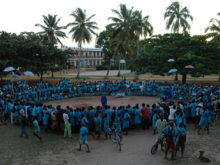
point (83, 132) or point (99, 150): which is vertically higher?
point (83, 132)

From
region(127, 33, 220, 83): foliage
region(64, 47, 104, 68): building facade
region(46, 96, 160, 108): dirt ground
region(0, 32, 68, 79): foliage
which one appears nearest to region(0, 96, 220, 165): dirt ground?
region(46, 96, 160, 108): dirt ground

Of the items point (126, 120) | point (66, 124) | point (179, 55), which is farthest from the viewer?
point (179, 55)

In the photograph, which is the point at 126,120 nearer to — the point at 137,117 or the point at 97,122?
the point at 137,117

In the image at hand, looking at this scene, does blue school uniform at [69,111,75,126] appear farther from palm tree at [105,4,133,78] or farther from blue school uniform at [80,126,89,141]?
palm tree at [105,4,133,78]

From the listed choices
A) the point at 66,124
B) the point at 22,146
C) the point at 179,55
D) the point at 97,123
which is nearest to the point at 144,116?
the point at 97,123

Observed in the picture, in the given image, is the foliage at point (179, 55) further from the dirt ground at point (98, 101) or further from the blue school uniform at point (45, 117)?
the blue school uniform at point (45, 117)

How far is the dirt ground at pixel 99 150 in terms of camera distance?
777 centimetres

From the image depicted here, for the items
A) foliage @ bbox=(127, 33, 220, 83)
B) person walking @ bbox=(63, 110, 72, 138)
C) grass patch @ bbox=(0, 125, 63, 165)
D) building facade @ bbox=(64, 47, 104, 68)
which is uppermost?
building facade @ bbox=(64, 47, 104, 68)

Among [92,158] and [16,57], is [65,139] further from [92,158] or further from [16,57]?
[16,57]

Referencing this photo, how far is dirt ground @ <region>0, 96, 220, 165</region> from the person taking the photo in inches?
306

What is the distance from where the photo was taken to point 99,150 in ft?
29.1

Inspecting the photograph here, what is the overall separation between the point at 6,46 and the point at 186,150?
24.5 meters

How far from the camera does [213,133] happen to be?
10.5 m

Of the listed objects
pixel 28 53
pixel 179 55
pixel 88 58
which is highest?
pixel 88 58
